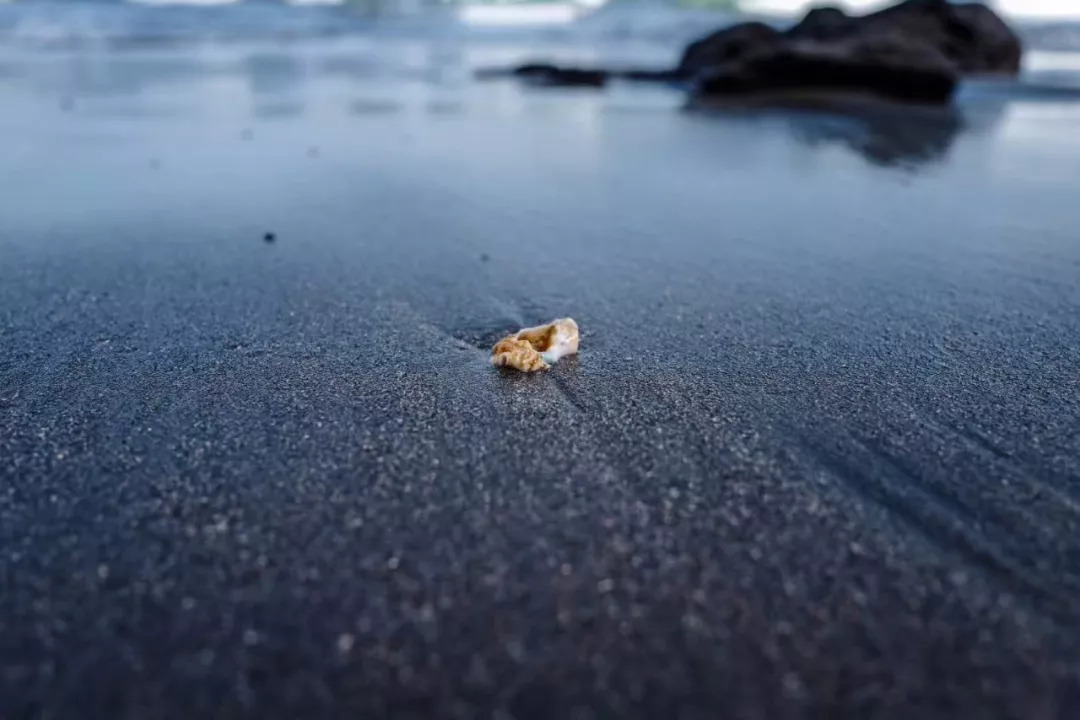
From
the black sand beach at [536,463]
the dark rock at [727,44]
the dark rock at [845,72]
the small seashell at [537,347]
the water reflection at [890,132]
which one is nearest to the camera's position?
the black sand beach at [536,463]

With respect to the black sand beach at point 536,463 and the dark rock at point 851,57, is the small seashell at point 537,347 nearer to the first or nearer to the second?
the black sand beach at point 536,463

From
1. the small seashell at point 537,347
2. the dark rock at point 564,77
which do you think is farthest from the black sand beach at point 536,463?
the dark rock at point 564,77

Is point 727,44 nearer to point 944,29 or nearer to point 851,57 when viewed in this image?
point 851,57

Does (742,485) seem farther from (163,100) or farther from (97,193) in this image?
(163,100)

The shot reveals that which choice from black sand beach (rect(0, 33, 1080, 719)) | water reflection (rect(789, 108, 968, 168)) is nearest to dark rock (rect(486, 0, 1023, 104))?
water reflection (rect(789, 108, 968, 168))

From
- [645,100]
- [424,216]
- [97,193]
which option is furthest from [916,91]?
[97,193]

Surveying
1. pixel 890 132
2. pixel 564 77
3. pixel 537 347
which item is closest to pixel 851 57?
pixel 890 132

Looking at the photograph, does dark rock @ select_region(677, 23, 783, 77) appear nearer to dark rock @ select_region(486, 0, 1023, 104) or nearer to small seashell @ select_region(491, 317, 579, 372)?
dark rock @ select_region(486, 0, 1023, 104)
